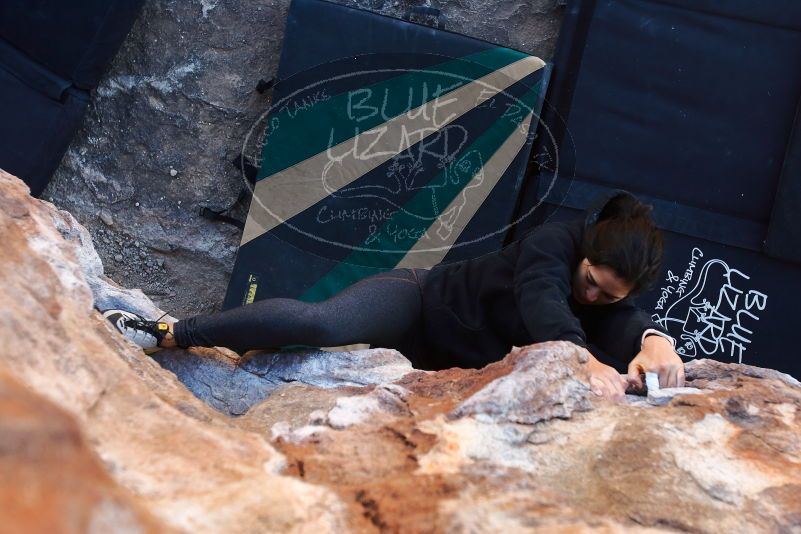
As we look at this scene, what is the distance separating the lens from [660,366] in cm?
172

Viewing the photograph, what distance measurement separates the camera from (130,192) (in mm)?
3270

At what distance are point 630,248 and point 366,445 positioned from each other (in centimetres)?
74

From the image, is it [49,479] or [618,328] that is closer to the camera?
[49,479]

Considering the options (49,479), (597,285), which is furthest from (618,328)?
(49,479)

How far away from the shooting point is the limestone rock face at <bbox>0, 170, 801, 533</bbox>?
854 millimetres

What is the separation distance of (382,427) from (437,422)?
0.08 meters

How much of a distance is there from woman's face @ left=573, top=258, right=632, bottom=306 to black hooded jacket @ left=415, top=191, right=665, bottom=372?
2 cm

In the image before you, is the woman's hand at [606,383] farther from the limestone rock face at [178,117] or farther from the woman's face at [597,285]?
the limestone rock face at [178,117]

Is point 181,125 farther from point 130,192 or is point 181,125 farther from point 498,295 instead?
point 498,295

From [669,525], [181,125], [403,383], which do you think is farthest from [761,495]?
[181,125]

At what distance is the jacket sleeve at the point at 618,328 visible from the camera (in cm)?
185

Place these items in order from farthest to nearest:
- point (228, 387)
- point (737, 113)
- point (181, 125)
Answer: point (181, 125)
point (737, 113)
point (228, 387)

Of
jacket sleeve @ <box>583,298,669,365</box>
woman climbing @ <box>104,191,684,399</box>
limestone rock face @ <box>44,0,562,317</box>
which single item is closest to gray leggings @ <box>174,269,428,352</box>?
woman climbing @ <box>104,191,684,399</box>

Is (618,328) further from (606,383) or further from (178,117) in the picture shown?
(178,117)
